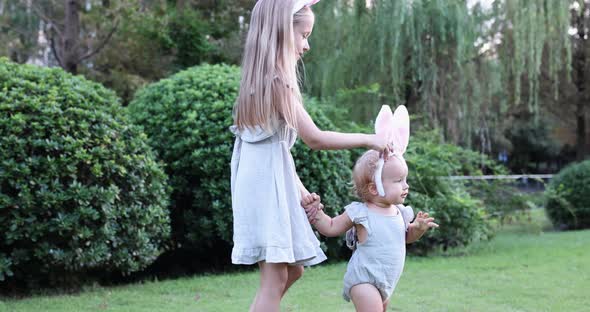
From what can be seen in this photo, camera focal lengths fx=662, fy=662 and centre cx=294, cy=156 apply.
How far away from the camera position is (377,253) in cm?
292

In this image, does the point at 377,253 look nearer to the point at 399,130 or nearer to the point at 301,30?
the point at 399,130

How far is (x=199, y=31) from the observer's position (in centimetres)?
1131

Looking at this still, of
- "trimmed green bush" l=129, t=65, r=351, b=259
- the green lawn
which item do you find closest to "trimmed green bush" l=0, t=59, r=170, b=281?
the green lawn

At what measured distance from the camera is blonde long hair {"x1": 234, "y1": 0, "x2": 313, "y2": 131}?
2.80 meters

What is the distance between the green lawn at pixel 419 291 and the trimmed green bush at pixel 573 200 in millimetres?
4650

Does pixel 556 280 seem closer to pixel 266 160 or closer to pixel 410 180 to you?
pixel 410 180

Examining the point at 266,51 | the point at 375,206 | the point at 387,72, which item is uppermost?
the point at 387,72

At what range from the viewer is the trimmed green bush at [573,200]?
37.1 ft

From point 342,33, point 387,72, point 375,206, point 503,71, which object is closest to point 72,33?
point 342,33

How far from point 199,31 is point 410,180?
5416mm

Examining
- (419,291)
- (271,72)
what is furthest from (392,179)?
(419,291)

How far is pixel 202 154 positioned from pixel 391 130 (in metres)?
3.29

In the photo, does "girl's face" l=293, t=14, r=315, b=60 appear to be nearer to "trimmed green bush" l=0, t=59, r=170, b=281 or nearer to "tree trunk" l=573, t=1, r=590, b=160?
"trimmed green bush" l=0, t=59, r=170, b=281

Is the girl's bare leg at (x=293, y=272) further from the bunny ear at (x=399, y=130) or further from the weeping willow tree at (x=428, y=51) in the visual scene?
the weeping willow tree at (x=428, y=51)
